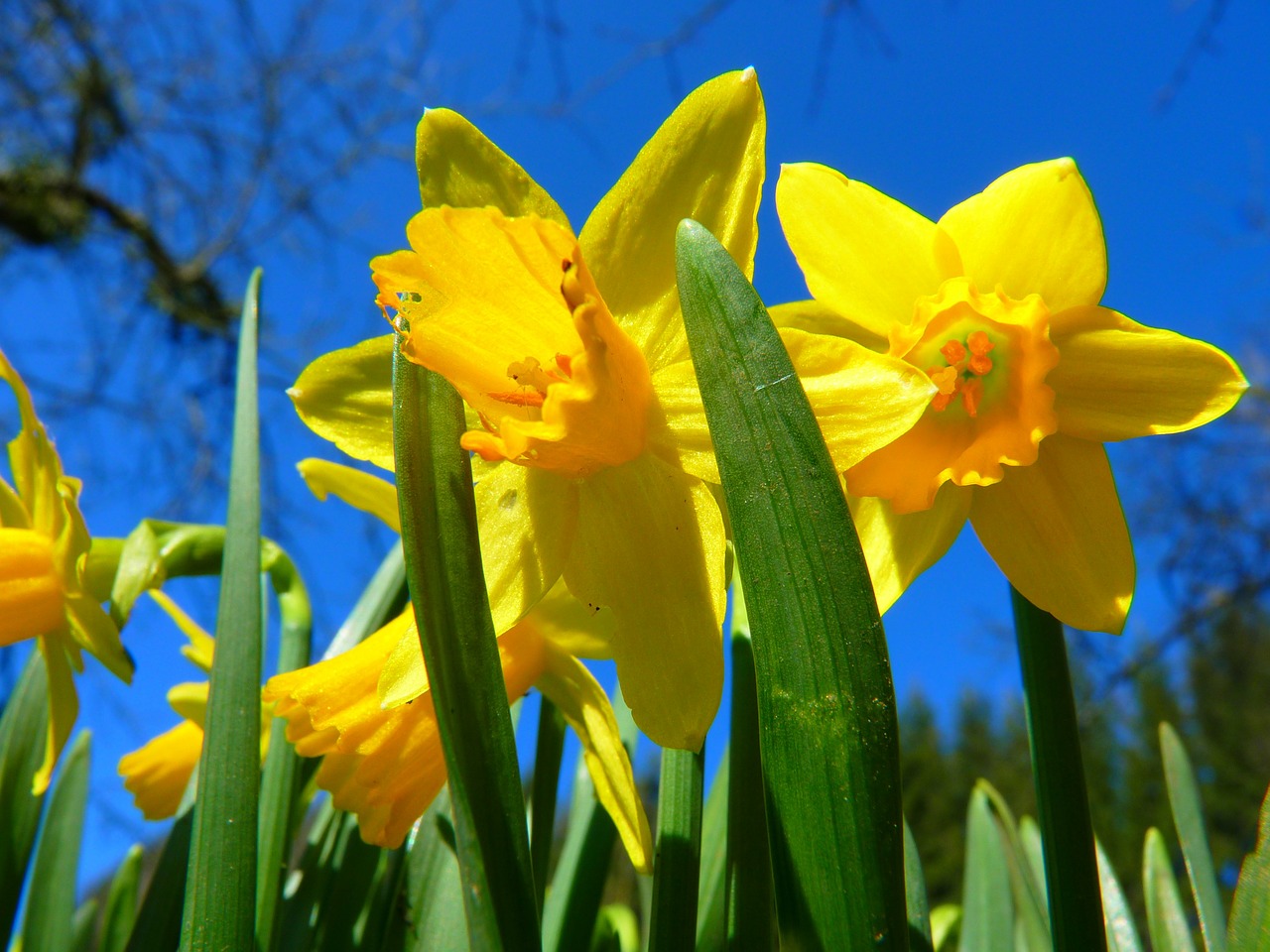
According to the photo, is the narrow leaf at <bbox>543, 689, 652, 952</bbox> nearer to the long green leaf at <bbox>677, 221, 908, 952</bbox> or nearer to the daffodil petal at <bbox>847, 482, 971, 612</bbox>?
the daffodil petal at <bbox>847, 482, 971, 612</bbox>

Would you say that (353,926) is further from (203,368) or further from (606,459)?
(203,368)

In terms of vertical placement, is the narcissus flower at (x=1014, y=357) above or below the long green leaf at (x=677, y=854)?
above

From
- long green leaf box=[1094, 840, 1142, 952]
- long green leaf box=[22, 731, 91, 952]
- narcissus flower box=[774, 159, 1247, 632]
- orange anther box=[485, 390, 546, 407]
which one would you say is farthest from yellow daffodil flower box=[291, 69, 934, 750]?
long green leaf box=[22, 731, 91, 952]

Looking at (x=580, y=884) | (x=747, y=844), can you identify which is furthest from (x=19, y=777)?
(x=747, y=844)

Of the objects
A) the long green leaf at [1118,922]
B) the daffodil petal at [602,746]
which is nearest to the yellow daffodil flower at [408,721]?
the daffodil petal at [602,746]

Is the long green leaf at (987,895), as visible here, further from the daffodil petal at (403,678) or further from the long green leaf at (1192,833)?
the daffodil petal at (403,678)

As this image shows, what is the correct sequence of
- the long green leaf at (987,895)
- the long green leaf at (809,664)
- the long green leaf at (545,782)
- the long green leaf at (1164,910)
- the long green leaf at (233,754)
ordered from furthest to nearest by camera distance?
1. the long green leaf at (987,895)
2. the long green leaf at (1164,910)
3. the long green leaf at (545,782)
4. the long green leaf at (233,754)
5. the long green leaf at (809,664)

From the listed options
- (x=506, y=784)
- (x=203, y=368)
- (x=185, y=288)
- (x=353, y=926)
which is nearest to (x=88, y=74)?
(x=185, y=288)

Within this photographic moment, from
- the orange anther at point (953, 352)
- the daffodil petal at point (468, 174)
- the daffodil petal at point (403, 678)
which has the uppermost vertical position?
the daffodil petal at point (468, 174)
